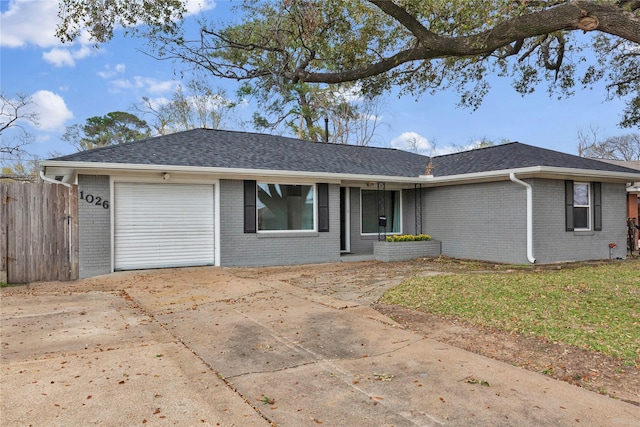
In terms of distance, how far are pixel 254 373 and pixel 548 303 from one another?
4920 mm

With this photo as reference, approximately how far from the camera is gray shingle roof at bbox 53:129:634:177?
10289mm

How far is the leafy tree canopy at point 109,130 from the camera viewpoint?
98.2 feet

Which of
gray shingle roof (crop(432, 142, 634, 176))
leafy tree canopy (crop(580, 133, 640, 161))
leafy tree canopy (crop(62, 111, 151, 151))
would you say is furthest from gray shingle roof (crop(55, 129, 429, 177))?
leafy tree canopy (crop(580, 133, 640, 161))

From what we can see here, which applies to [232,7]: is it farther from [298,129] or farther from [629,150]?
[629,150]

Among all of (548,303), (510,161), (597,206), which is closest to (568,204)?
(597,206)

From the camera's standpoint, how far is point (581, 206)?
12508 mm

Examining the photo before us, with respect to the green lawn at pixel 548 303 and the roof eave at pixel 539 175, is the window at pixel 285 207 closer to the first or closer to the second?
the roof eave at pixel 539 175

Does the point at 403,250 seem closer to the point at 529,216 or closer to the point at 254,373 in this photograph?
the point at 529,216

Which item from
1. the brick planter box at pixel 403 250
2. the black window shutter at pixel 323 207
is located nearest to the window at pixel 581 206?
the brick planter box at pixel 403 250

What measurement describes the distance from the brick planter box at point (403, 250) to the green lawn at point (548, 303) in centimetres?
331

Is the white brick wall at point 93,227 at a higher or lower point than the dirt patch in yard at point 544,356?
higher

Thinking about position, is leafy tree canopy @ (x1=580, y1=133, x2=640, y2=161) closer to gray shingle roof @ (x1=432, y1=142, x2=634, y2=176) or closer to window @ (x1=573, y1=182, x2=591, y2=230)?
gray shingle roof @ (x1=432, y1=142, x2=634, y2=176)

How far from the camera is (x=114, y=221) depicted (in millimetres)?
9758

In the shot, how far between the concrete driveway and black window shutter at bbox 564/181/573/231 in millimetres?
8472
